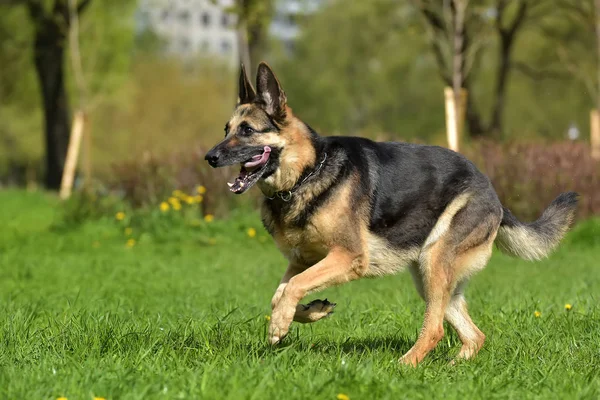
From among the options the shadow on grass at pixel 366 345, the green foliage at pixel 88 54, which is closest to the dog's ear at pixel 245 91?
the shadow on grass at pixel 366 345

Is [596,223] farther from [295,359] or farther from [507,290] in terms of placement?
[295,359]

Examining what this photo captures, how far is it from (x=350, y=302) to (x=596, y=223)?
24.0 ft

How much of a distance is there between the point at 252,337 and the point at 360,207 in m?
1.16

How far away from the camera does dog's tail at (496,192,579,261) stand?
617 centimetres

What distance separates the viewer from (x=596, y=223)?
530 inches

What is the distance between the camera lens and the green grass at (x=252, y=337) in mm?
4293

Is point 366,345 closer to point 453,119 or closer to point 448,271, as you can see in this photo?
point 448,271

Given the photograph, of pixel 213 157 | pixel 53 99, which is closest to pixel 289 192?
pixel 213 157

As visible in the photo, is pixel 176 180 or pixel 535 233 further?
pixel 176 180

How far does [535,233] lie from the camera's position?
6.18 meters

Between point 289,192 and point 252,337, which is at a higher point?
point 289,192

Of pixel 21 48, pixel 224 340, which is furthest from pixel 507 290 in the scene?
pixel 21 48

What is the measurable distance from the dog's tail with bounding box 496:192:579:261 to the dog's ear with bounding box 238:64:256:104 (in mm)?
2040

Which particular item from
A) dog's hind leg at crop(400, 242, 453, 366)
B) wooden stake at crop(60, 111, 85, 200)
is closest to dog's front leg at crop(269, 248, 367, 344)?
dog's hind leg at crop(400, 242, 453, 366)
